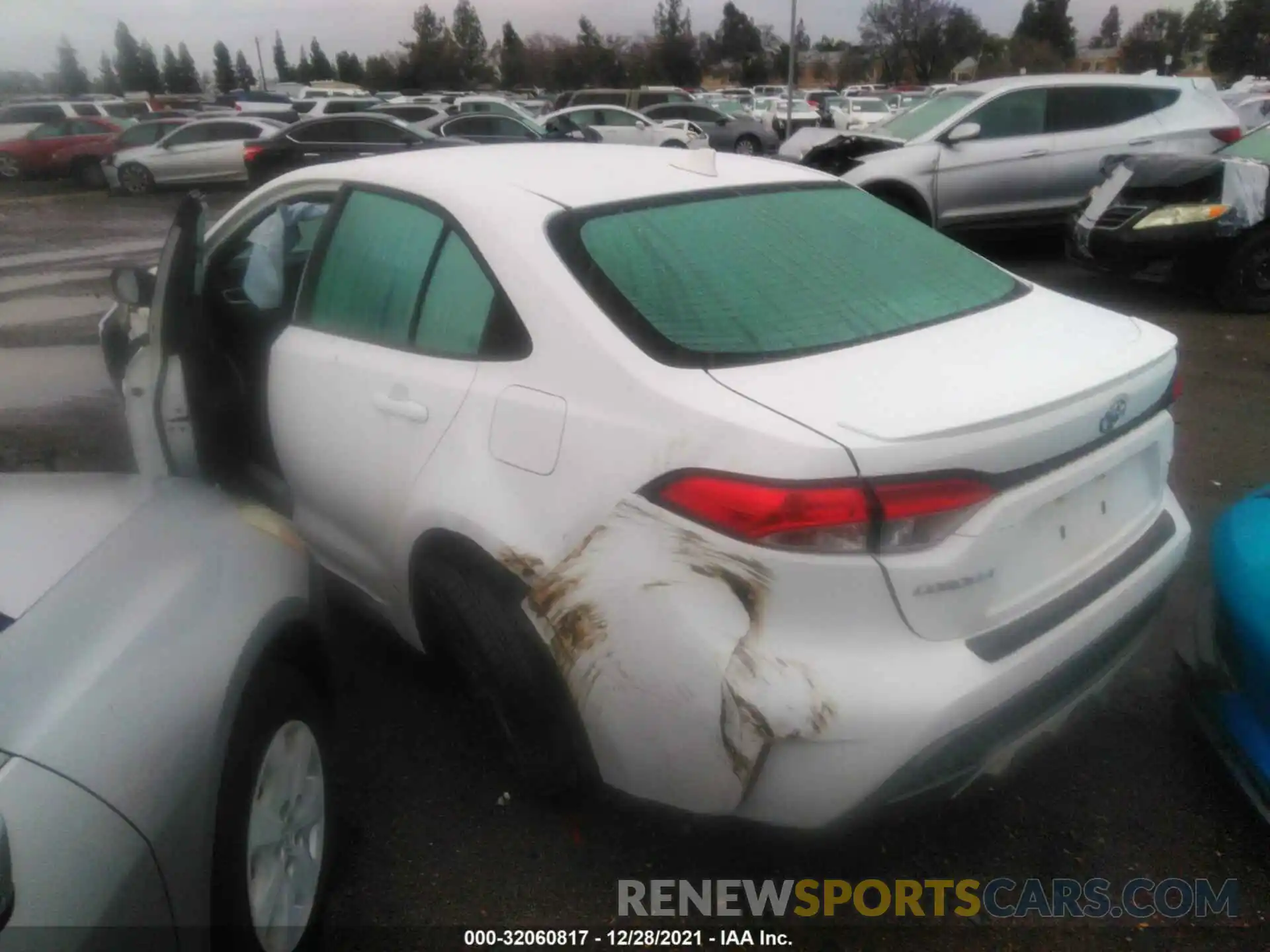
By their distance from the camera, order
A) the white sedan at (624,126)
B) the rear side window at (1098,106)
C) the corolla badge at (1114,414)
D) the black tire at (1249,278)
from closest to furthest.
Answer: the corolla badge at (1114,414) → the black tire at (1249,278) → the rear side window at (1098,106) → the white sedan at (624,126)

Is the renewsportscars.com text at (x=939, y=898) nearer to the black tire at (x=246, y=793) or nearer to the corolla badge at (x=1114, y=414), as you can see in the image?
the black tire at (x=246, y=793)

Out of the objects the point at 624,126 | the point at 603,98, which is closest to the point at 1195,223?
the point at 624,126

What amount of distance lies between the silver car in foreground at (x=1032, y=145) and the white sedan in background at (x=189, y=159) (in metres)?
14.0

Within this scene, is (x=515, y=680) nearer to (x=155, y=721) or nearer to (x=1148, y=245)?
(x=155, y=721)

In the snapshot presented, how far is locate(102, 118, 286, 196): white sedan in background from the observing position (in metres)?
18.9

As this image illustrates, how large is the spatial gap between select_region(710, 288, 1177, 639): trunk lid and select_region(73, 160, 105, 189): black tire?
65.5ft

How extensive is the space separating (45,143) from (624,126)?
11038 mm

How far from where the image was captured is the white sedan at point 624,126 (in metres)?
20.6

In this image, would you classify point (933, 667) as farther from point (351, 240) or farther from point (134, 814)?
point (351, 240)

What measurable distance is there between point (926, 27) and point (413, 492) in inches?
2803

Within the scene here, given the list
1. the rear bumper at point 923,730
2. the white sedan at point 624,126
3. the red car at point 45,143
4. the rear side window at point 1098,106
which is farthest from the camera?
the white sedan at point 624,126

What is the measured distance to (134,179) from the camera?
18.9 metres

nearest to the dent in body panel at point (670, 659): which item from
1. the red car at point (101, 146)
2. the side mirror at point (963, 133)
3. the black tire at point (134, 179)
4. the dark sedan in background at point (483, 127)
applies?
the side mirror at point (963, 133)

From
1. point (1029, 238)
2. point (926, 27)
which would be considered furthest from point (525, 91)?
point (1029, 238)
